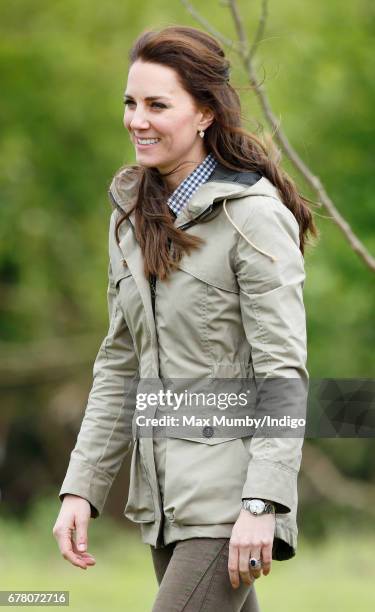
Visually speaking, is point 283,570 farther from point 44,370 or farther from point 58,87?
point 58,87

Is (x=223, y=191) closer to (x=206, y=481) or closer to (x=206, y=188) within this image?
(x=206, y=188)

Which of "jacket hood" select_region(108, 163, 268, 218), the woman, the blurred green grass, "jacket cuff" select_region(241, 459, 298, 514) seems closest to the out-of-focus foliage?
the blurred green grass

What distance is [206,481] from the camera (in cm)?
291

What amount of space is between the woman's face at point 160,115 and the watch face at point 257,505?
898 mm

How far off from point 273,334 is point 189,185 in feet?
1.64

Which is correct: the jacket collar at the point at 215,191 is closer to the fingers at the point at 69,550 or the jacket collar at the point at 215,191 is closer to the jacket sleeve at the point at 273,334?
the jacket sleeve at the point at 273,334

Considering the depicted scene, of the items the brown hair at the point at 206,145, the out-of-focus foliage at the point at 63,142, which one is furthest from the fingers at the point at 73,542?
the out-of-focus foliage at the point at 63,142

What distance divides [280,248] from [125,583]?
20.8 feet

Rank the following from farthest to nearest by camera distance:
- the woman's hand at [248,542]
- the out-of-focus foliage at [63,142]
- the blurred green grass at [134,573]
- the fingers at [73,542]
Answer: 1. the out-of-focus foliage at [63,142]
2. the blurred green grass at [134,573]
3. the fingers at [73,542]
4. the woman's hand at [248,542]

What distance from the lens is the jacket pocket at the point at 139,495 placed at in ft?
9.98

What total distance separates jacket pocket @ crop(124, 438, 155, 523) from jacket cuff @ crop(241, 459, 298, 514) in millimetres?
306

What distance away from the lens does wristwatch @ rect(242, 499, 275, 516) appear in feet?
9.18

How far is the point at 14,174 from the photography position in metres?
16.9

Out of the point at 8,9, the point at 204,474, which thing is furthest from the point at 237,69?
the point at 8,9
